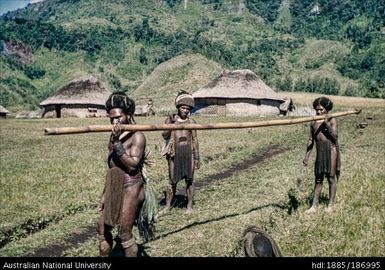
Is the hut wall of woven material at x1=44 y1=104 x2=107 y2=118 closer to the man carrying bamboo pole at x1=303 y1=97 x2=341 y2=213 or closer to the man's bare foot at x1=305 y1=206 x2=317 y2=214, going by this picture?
the man carrying bamboo pole at x1=303 y1=97 x2=341 y2=213

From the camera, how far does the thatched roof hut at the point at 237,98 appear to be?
48.7 metres

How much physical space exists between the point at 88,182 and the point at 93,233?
4.75 meters

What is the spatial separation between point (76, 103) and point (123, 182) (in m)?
46.8

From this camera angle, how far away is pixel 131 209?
588 centimetres

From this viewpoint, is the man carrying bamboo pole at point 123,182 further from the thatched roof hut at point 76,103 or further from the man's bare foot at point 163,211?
the thatched roof hut at point 76,103

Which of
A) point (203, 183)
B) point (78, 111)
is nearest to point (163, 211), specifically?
point (203, 183)

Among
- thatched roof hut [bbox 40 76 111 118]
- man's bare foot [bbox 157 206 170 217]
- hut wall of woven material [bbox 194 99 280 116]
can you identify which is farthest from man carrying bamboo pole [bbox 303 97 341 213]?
thatched roof hut [bbox 40 76 111 118]

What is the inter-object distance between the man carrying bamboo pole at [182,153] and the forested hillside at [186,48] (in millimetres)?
79714

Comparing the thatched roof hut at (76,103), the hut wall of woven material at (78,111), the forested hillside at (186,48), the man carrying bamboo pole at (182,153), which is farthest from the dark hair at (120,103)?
the forested hillside at (186,48)

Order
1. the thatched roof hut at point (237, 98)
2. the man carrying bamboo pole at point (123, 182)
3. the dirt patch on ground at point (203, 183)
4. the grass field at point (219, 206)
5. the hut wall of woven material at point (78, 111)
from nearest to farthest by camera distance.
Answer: the man carrying bamboo pole at point (123, 182), the grass field at point (219, 206), the dirt patch on ground at point (203, 183), the thatched roof hut at point (237, 98), the hut wall of woven material at point (78, 111)

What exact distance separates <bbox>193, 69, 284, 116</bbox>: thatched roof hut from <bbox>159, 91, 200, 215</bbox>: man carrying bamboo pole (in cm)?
3869

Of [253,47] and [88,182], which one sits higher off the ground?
[253,47]
